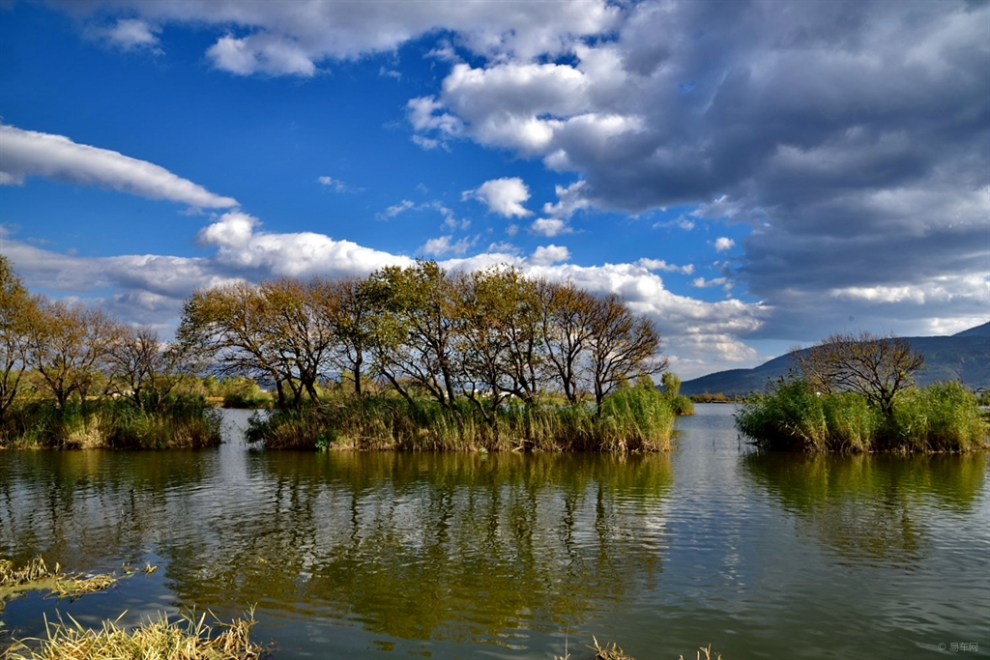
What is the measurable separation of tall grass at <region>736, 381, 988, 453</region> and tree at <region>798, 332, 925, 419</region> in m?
0.56

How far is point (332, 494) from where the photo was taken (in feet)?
60.7

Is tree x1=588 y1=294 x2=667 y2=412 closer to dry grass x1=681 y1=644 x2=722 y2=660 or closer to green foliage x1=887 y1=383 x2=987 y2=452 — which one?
green foliage x1=887 y1=383 x2=987 y2=452

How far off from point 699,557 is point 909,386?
24786 mm

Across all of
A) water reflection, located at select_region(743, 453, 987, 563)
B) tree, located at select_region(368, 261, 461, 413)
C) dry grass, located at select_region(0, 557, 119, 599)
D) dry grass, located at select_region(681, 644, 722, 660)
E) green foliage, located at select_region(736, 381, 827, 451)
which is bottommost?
water reflection, located at select_region(743, 453, 987, 563)

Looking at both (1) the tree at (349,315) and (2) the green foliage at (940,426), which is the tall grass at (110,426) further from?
(2) the green foliage at (940,426)

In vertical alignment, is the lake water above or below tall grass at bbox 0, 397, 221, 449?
below

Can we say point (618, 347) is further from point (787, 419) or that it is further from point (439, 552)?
point (439, 552)

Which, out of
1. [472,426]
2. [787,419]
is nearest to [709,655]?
[472,426]

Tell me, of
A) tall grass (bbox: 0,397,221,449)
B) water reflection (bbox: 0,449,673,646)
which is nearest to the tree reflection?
water reflection (bbox: 0,449,673,646)

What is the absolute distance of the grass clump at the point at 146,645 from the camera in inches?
258

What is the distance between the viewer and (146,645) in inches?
266

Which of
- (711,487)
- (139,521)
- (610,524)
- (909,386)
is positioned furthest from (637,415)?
(139,521)

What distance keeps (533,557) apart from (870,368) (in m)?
26.0

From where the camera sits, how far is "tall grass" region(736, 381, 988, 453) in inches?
1128
